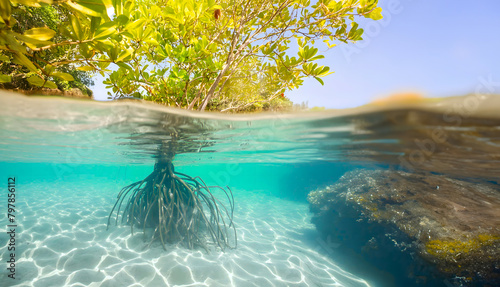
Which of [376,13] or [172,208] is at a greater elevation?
[376,13]

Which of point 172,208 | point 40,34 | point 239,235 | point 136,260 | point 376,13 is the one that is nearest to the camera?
point 40,34

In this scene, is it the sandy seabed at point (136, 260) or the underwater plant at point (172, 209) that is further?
the underwater plant at point (172, 209)

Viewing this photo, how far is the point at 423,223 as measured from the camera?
6676 mm

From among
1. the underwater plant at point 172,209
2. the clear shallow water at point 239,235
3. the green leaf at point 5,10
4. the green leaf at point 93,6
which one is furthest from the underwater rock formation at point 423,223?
the green leaf at point 5,10

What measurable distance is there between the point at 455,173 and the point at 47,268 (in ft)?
50.8

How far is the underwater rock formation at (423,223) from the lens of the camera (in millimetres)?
5555

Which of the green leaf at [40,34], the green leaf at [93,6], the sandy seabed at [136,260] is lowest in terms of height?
the sandy seabed at [136,260]

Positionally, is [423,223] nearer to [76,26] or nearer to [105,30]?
[105,30]

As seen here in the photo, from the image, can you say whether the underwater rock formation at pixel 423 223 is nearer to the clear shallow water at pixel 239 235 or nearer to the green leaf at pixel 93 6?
the clear shallow water at pixel 239 235

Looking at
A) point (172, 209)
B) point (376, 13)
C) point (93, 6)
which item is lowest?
Answer: point (172, 209)

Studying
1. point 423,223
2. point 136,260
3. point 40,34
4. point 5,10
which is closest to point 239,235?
point 136,260

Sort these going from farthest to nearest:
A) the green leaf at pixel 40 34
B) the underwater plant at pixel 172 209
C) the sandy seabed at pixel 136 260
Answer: the underwater plant at pixel 172 209
the sandy seabed at pixel 136 260
the green leaf at pixel 40 34

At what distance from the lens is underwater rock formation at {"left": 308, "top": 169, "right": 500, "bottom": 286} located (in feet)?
18.2

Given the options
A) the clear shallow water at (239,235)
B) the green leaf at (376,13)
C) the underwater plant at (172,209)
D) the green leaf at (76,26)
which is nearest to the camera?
the green leaf at (76,26)
